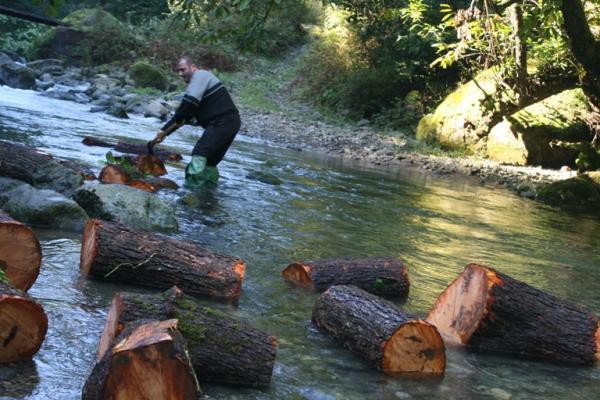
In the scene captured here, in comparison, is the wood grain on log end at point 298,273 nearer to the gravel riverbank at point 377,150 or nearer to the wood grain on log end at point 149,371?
the wood grain on log end at point 149,371

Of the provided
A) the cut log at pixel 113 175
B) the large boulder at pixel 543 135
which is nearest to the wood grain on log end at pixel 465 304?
the cut log at pixel 113 175

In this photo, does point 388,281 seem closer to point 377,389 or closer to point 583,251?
point 377,389

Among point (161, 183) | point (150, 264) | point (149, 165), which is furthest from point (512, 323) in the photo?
point (149, 165)

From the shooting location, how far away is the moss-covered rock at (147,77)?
1031 inches

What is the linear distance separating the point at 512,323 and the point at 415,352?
1.01 meters

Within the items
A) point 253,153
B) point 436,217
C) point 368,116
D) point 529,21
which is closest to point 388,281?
point 436,217

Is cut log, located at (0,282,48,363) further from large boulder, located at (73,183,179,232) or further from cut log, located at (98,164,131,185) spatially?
cut log, located at (98,164,131,185)

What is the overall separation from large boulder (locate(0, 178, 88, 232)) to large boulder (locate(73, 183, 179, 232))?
0.26 metres

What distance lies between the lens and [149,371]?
3.15m

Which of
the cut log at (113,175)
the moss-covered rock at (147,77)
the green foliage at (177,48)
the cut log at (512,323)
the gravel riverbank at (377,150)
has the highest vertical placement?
the green foliage at (177,48)

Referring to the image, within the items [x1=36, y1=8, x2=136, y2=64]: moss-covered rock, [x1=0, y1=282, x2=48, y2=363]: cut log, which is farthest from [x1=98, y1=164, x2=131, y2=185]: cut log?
[x1=36, y1=8, x2=136, y2=64]: moss-covered rock

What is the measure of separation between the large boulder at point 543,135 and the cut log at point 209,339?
15.9 m

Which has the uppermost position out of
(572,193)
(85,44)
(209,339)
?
(85,44)

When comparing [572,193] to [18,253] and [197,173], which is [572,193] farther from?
[18,253]
